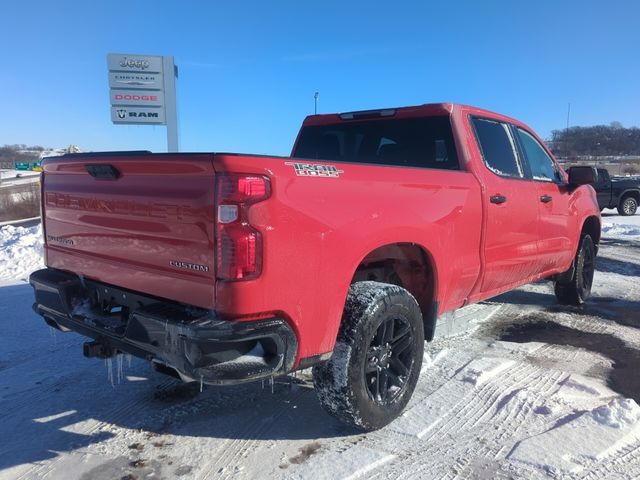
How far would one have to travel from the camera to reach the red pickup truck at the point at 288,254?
220 centimetres

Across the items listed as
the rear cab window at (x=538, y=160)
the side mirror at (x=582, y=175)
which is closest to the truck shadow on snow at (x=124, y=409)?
the rear cab window at (x=538, y=160)

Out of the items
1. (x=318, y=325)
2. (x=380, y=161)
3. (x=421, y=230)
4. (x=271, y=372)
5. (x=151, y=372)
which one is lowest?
(x=151, y=372)

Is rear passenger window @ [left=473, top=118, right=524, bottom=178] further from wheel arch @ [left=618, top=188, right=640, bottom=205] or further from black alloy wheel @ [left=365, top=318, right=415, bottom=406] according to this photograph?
wheel arch @ [left=618, top=188, right=640, bottom=205]

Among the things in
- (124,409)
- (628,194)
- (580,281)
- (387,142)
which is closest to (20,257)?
(124,409)

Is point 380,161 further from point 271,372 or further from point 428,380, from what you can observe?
point 271,372

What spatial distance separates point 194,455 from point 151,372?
54.7 inches

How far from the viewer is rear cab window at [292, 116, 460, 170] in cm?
391

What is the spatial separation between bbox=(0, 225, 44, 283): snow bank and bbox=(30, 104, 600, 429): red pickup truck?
181 inches

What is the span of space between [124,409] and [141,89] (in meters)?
14.2

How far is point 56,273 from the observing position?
3303mm

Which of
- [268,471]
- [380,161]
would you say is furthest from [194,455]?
A: [380,161]

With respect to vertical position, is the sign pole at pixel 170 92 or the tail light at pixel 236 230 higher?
the sign pole at pixel 170 92

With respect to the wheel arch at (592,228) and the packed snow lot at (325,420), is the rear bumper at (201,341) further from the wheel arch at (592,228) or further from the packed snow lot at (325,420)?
the wheel arch at (592,228)

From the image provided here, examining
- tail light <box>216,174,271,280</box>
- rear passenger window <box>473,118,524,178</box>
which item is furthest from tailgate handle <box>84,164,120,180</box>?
rear passenger window <box>473,118,524,178</box>
